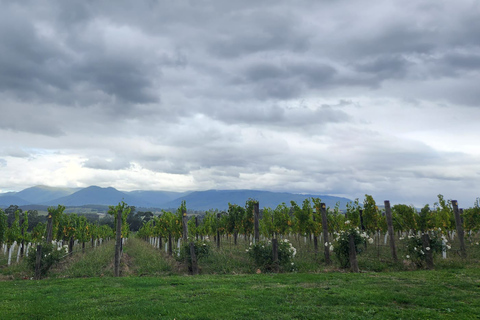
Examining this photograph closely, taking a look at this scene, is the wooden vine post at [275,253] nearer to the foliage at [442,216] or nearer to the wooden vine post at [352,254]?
the wooden vine post at [352,254]

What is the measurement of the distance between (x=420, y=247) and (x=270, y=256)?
8256 mm

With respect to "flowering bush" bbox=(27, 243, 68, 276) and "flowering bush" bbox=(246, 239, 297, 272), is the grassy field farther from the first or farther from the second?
"flowering bush" bbox=(27, 243, 68, 276)

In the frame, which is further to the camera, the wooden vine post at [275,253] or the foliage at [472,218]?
the foliage at [472,218]

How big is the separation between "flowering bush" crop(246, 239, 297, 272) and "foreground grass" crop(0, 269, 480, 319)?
9.86 feet

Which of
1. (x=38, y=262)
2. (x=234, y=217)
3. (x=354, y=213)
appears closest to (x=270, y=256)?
Answer: (x=38, y=262)

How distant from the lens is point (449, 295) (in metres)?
9.41

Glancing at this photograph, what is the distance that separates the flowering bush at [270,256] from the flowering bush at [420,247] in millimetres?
6416

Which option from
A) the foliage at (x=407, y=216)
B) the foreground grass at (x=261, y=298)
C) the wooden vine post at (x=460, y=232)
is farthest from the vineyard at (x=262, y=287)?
the foliage at (x=407, y=216)

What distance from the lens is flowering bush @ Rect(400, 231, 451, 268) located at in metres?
15.6

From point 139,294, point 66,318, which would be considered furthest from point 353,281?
point 66,318

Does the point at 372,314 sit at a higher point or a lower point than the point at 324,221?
lower

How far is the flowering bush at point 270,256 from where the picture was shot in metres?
16.8

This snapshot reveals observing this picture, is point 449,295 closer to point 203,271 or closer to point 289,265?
point 289,265

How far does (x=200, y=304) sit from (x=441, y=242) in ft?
44.9
